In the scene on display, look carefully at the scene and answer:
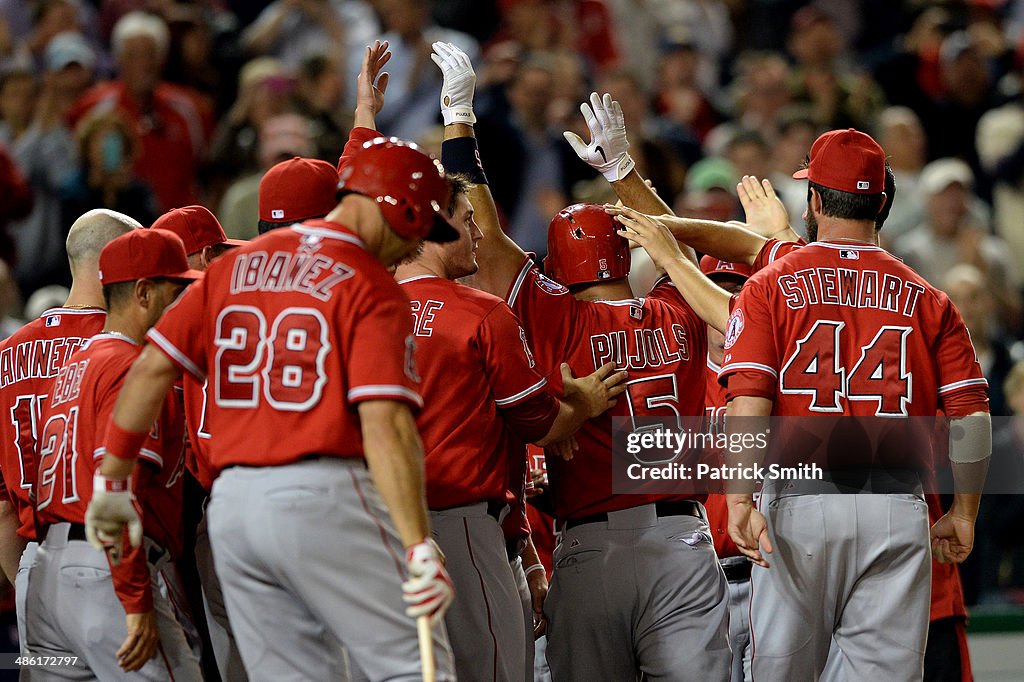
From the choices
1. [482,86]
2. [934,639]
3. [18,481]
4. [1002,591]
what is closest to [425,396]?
[18,481]

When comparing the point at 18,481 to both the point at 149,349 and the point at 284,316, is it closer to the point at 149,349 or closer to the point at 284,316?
the point at 149,349

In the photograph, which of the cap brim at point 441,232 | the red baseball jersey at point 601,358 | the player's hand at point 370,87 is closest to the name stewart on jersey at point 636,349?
the red baseball jersey at point 601,358

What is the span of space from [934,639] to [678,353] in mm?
1712

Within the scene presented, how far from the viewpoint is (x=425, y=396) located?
16.5 feet

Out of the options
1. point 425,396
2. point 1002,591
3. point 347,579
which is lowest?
point 1002,591

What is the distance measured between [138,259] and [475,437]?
1.40m

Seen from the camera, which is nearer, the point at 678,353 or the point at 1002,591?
the point at 678,353

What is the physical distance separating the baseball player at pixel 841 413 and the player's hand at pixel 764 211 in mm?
1058

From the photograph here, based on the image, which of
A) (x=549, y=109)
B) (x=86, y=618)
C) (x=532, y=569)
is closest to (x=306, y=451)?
(x=86, y=618)

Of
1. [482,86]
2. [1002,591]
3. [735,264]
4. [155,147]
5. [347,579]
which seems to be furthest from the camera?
[482,86]

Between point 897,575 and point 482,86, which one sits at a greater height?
point 482,86

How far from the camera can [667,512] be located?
5512 millimetres

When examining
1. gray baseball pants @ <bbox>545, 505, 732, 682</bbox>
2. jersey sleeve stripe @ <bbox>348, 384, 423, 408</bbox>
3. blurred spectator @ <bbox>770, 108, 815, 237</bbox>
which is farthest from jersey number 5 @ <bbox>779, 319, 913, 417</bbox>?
blurred spectator @ <bbox>770, 108, 815, 237</bbox>

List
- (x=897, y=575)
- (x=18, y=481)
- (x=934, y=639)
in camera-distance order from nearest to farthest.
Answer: (x=897, y=575) → (x=18, y=481) → (x=934, y=639)
